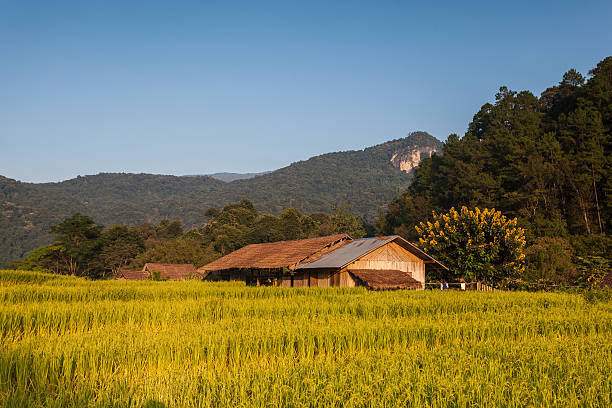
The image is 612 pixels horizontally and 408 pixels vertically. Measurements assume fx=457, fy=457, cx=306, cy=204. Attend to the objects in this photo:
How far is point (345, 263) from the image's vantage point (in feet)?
72.3

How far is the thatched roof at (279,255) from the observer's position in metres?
26.1

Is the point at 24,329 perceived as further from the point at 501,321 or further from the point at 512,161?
the point at 512,161

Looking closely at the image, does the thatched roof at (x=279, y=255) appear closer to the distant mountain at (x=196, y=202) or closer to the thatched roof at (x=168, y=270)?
the thatched roof at (x=168, y=270)

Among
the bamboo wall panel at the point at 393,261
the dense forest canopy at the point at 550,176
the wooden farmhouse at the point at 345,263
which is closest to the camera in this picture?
the wooden farmhouse at the point at 345,263

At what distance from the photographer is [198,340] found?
6.12 metres

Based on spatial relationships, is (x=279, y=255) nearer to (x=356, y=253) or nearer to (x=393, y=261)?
(x=356, y=253)

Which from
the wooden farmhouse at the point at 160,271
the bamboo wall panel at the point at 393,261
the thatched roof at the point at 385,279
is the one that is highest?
the bamboo wall panel at the point at 393,261

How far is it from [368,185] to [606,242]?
15075cm

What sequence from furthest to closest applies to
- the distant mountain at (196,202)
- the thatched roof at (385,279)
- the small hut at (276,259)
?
the distant mountain at (196,202) < the small hut at (276,259) < the thatched roof at (385,279)

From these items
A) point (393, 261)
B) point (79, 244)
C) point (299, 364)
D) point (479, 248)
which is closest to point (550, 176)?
point (479, 248)

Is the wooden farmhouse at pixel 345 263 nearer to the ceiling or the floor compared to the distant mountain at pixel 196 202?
nearer to the floor

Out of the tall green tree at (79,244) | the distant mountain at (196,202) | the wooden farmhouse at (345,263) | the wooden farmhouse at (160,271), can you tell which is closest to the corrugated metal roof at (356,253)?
the wooden farmhouse at (345,263)

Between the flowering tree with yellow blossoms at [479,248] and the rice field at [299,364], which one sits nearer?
the rice field at [299,364]

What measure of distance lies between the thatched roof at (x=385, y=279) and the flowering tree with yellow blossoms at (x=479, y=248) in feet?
11.5
